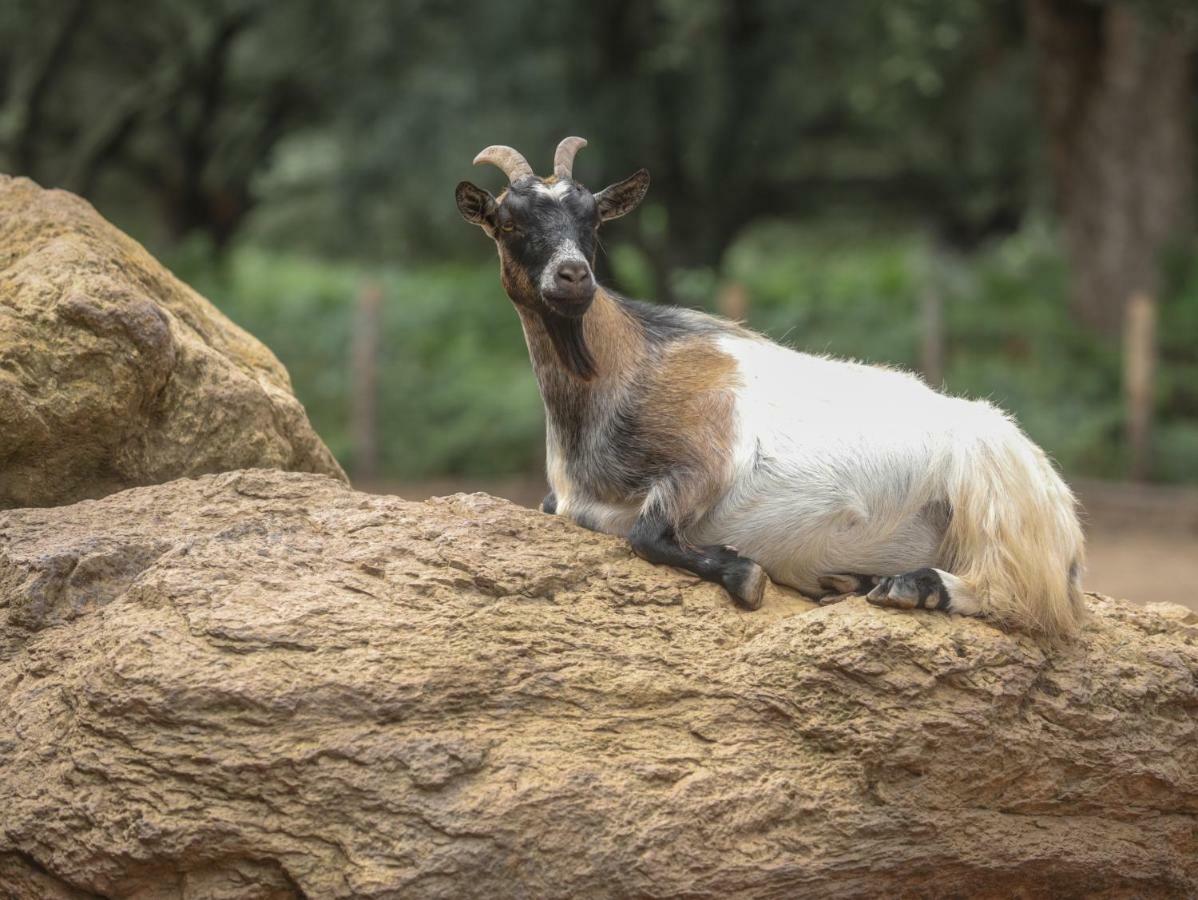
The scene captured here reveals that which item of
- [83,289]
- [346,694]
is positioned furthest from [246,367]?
[346,694]

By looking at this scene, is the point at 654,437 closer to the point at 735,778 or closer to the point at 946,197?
the point at 735,778

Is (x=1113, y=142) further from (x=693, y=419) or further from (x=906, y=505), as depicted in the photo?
(x=693, y=419)

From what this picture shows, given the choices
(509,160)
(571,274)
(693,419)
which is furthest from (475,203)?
(693,419)

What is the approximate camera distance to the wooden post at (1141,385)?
53.3 ft

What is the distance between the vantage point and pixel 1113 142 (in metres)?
17.7

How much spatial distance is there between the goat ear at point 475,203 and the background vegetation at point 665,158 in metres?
11.5

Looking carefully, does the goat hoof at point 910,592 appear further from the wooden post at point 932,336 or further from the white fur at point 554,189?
the wooden post at point 932,336

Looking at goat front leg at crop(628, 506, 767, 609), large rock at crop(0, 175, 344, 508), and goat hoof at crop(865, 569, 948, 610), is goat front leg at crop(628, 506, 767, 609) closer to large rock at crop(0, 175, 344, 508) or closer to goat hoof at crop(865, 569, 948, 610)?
goat hoof at crop(865, 569, 948, 610)

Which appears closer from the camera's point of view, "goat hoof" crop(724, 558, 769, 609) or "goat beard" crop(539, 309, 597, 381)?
"goat hoof" crop(724, 558, 769, 609)

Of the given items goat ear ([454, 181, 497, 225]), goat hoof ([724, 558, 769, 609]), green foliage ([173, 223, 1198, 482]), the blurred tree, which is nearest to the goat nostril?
goat ear ([454, 181, 497, 225])

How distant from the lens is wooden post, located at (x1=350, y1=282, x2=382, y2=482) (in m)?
18.4

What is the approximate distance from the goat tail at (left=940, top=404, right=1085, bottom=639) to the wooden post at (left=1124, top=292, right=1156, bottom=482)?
1153 centimetres

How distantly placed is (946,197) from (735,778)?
902 inches

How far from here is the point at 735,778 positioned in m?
4.73
